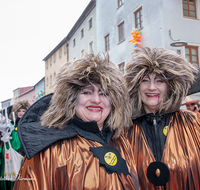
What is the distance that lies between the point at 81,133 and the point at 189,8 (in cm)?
935

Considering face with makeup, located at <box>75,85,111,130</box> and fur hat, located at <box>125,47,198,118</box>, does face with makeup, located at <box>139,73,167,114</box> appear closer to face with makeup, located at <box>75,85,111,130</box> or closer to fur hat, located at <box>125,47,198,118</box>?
fur hat, located at <box>125,47,198,118</box>

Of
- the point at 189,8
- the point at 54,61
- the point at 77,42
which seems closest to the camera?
the point at 189,8

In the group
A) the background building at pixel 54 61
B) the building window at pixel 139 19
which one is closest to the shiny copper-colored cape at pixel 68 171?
the building window at pixel 139 19

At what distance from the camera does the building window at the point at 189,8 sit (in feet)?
29.3

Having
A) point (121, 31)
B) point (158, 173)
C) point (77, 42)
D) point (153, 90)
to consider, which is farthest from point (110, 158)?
point (77, 42)

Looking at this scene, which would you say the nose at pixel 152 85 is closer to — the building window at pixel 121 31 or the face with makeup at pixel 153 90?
the face with makeup at pixel 153 90

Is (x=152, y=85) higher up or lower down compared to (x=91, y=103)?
higher up

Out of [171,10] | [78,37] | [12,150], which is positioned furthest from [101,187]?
[78,37]

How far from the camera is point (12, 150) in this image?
11.6 feet

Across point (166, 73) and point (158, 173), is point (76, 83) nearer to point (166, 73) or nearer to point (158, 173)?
point (166, 73)

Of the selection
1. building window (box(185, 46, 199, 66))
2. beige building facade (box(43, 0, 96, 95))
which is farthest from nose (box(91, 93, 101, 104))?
beige building facade (box(43, 0, 96, 95))

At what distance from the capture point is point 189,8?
897 cm

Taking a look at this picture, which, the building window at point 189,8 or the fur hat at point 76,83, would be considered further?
the building window at point 189,8

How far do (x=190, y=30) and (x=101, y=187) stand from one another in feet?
29.5
